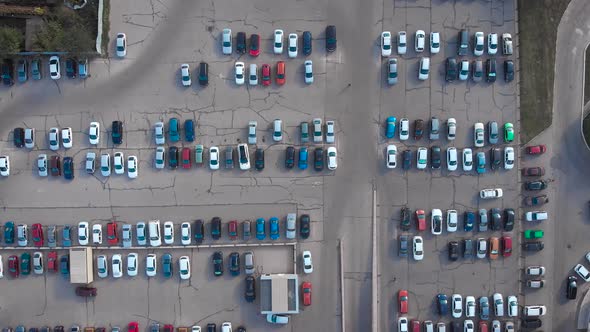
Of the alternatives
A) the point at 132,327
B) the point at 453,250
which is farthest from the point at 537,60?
the point at 132,327

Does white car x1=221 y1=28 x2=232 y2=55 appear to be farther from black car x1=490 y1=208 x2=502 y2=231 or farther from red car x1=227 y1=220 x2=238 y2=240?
black car x1=490 y1=208 x2=502 y2=231

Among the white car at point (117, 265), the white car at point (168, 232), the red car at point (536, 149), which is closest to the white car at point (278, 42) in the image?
the white car at point (168, 232)

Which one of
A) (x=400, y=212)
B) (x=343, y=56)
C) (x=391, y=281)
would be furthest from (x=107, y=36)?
(x=391, y=281)

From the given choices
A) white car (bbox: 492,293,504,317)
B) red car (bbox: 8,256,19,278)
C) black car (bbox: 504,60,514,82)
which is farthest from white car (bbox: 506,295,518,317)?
red car (bbox: 8,256,19,278)

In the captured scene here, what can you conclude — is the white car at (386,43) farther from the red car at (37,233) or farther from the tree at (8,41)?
the red car at (37,233)

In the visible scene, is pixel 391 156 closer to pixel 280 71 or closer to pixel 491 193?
pixel 491 193

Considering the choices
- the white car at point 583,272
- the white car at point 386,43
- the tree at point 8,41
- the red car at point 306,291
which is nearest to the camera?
the tree at point 8,41
